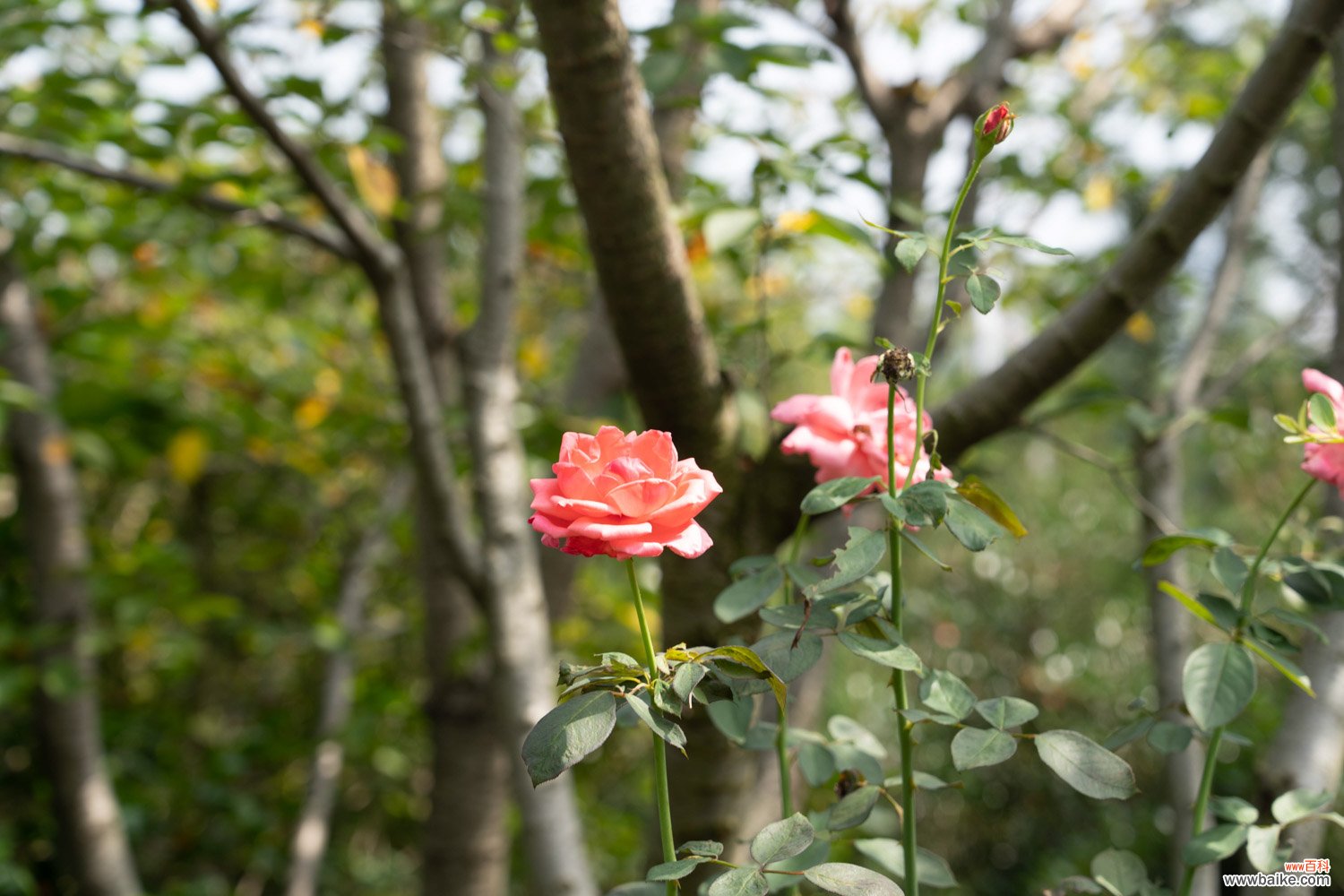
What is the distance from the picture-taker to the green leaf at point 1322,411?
0.79 meters

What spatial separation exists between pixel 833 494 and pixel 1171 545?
1.18 feet

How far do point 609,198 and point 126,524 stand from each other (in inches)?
159

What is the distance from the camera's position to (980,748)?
771 millimetres

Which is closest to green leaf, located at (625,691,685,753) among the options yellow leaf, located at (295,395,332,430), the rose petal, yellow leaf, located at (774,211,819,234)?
the rose petal

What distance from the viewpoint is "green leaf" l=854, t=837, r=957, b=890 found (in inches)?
34.6

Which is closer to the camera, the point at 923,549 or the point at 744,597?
the point at 923,549

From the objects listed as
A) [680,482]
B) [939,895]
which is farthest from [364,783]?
[680,482]

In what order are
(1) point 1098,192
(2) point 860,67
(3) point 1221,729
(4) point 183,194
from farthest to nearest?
(1) point 1098,192 < (2) point 860,67 < (4) point 183,194 < (3) point 1221,729

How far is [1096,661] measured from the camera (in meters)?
4.28

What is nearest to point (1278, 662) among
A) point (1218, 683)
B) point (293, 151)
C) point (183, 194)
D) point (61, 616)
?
point (1218, 683)

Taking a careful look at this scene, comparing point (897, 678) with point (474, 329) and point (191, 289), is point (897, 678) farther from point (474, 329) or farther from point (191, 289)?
point (191, 289)

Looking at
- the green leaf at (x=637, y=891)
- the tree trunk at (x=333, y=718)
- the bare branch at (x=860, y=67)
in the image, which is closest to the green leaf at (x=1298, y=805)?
the green leaf at (x=637, y=891)

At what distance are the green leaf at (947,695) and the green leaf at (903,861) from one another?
159 mm

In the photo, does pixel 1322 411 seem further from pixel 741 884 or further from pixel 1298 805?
pixel 741 884
